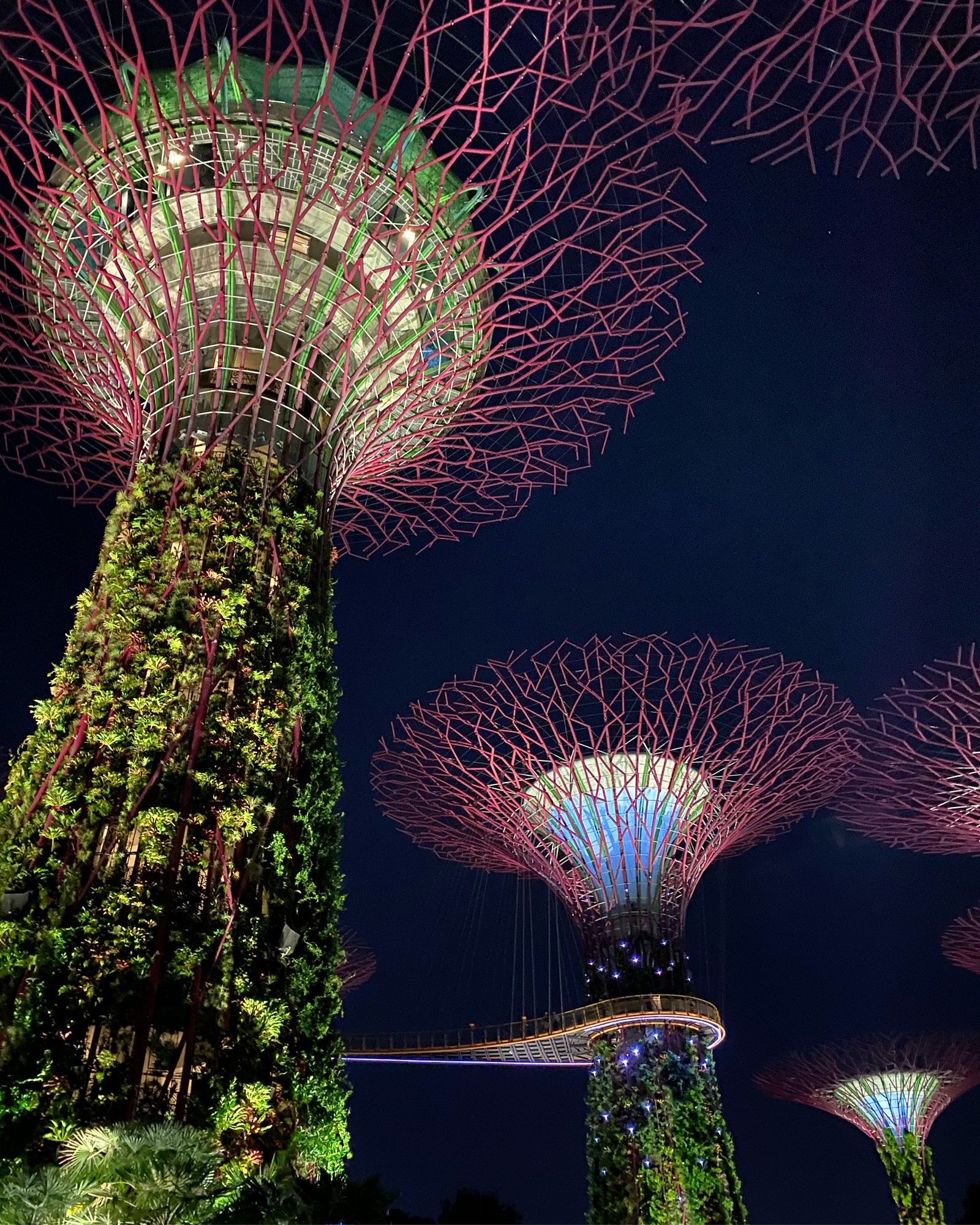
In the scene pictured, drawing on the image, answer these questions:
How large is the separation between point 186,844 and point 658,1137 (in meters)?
17.5

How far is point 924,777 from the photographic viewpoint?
23.9 m

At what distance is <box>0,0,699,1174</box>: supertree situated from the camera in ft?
28.8

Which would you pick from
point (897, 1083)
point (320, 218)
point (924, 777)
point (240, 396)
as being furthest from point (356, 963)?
point (320, 218)

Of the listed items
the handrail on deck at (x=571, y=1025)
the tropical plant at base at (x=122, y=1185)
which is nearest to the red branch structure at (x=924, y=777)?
the handrail on deck at (x=571, y=1025)

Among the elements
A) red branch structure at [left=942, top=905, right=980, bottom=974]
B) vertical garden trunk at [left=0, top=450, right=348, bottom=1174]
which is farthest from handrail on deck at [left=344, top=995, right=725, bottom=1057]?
vertical garden trunk at [left=0, top=450, right=348, bottom=1174]

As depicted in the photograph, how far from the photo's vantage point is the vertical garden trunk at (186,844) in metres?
8.34

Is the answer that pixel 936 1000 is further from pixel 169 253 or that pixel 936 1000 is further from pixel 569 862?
pixel 169 253

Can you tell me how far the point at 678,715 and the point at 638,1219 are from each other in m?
11.7

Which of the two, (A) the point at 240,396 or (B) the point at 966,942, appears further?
(B) the point at 966,942

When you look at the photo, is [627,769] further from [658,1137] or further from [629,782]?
[658,1137]

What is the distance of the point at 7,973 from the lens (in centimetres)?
834

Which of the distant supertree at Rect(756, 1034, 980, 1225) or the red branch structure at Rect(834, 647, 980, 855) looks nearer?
the red branch structure at Rect(834, 647, 980, 855)

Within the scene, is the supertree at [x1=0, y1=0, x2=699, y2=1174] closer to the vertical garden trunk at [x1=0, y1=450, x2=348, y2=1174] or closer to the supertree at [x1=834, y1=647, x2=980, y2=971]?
the vertical garden trunk at [x1=0, y1=450, x2=348, y2=1174]

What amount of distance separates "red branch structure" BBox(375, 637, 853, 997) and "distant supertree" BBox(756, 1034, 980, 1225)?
15397 millimetres
